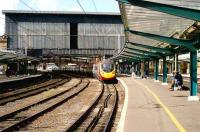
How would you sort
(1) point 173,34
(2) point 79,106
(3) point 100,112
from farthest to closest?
(1) point 173,34 < (2) point 79,106 < (3) point 100,112

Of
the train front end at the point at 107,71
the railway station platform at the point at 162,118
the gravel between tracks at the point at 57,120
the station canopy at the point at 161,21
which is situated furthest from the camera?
the train front end at the point at 107,71

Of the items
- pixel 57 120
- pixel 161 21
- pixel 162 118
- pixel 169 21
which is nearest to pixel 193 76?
pixel 169 21

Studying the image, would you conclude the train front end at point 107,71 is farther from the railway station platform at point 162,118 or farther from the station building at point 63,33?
the station building at point 63,33

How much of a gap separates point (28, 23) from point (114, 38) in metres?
16.8

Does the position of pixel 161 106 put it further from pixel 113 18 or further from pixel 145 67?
pixel 113 18

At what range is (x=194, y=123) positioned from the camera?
45.6 feet

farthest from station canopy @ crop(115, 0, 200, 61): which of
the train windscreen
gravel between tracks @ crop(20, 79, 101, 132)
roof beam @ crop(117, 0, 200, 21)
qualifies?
the train windscreen

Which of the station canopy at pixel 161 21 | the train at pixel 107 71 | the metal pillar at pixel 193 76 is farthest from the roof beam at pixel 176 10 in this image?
the train at pixel 107 71

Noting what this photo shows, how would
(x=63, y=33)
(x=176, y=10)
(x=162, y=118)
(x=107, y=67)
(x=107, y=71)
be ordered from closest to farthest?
(x=162, y=118)
(x=176, y=10)
(x=107, y=71)
(x=107, y=67)
(x=63, y=33)

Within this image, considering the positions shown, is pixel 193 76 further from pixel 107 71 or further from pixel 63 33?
pixel 63 33

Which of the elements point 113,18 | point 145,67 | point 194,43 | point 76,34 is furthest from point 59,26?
point 194,43

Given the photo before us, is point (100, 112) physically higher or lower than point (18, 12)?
lower

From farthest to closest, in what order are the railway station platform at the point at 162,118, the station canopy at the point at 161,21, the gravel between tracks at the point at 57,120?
the station canopy at the point at 161,21
the gravel between tracks at the point at 57,120
the railway station platform at the point at 162,118

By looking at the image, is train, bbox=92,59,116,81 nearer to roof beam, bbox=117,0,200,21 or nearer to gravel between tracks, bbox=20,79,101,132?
gravel between tracks, bbox=20,79,101,132
